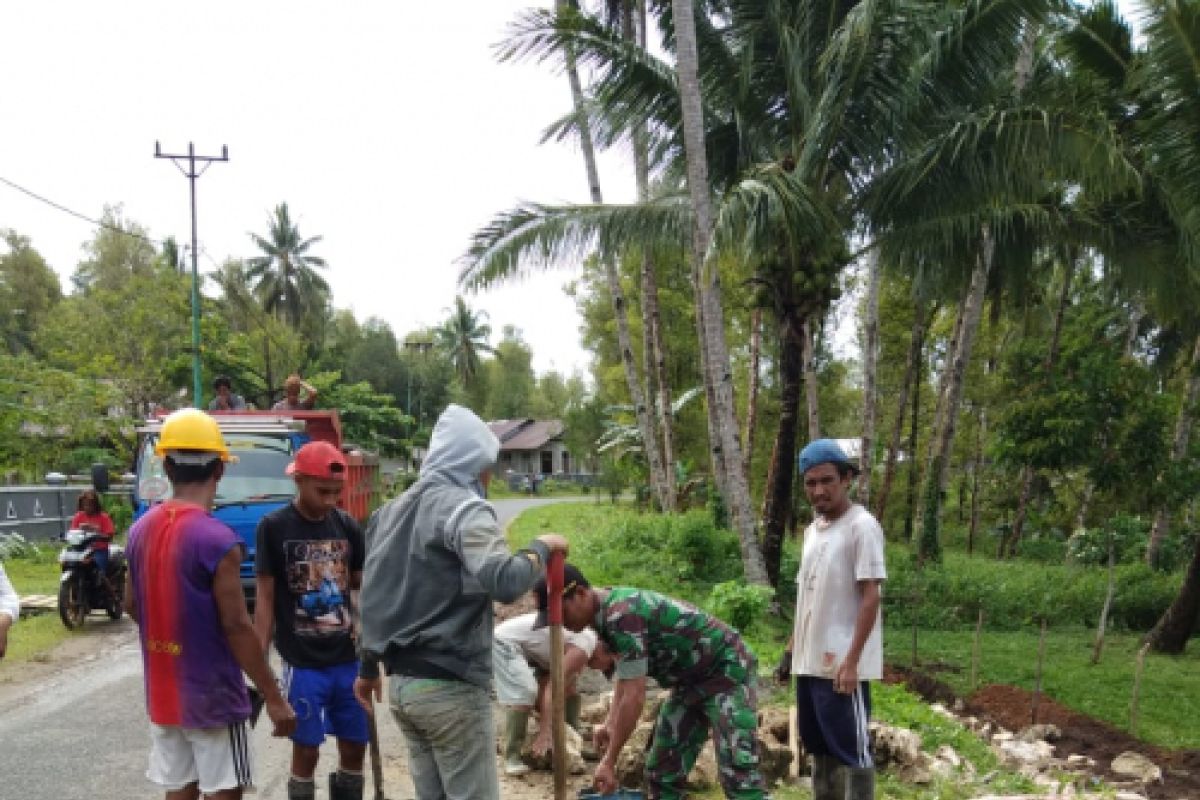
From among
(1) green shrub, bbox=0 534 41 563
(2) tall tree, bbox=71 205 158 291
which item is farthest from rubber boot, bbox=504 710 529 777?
(2) tall tree, bbox=71 205 158 291

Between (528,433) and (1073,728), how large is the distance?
196 ft

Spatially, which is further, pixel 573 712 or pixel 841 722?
pixel 573 712

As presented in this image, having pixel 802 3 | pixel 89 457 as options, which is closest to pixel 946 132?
pixel 802 3

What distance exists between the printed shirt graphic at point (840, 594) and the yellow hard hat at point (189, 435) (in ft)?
8.55

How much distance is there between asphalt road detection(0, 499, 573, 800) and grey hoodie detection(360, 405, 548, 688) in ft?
7.09

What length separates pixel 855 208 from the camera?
11.8m

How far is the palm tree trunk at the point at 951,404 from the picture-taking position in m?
14.7

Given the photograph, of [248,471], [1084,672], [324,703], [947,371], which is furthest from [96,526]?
[947,371]

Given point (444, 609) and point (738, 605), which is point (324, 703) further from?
point (738, 605)

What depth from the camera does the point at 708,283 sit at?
10.3 metres

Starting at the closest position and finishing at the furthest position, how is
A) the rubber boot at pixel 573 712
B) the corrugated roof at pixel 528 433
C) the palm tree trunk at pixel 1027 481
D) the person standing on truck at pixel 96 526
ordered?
1. the rubber boot at pixel 573 712
2. the person standing on truck at pixel 96 526
3. the palm tree trunk at pixel 1027 481
4. the corrugated roof at pixel 528 433

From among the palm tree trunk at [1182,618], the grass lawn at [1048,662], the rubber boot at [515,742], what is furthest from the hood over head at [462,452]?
the palm tree trunk at [1182,618]

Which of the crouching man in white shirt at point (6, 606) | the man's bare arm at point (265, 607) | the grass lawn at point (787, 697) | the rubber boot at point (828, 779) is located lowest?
the grass lawn at point (787, 697)

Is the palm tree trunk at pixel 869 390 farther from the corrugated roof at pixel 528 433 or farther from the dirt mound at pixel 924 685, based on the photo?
the corrugated roof at pixel 528 433
